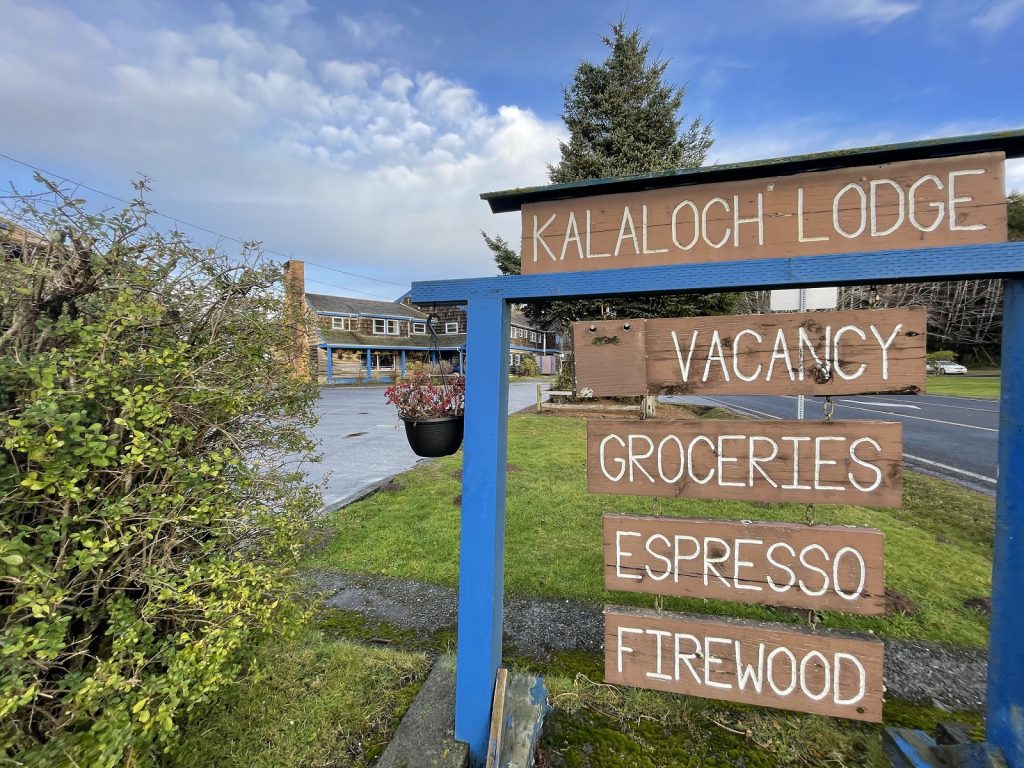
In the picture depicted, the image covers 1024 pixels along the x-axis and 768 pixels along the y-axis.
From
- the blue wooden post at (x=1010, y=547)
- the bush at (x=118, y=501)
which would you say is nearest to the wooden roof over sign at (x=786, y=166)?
the blue wooden post at (x=1010, y=547)

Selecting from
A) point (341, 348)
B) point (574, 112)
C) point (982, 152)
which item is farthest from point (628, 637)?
point (341, 348)

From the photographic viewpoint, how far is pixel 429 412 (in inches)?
94.3

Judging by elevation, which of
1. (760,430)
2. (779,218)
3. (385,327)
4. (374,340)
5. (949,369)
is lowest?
(760,430)

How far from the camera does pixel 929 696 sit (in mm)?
2186

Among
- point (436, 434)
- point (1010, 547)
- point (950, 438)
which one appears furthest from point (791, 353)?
point (950, 438)

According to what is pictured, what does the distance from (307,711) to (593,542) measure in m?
2.81

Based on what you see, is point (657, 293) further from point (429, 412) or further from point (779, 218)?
point (429, 412)

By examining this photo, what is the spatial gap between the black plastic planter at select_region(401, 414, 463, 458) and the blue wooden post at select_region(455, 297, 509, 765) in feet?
1.78

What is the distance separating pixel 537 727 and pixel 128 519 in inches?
70.3

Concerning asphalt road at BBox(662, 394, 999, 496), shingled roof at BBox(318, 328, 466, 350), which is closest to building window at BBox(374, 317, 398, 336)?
shingled roof at BBox(318, 328, 466, 350)

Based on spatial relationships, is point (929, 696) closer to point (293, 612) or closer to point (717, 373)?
point (717, 373)

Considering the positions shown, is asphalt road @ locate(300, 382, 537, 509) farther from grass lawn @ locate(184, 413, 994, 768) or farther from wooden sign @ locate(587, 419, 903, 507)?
wooden sign @ locate(587, 419, 903, 507)

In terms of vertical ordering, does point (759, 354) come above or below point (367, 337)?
below

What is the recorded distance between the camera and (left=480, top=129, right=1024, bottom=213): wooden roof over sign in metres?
1.38
